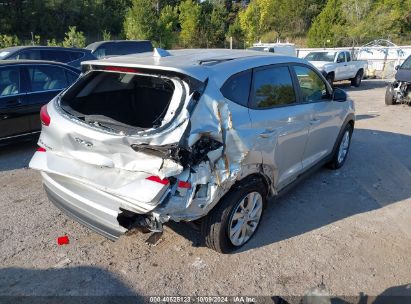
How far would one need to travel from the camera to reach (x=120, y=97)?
3836 millimetres

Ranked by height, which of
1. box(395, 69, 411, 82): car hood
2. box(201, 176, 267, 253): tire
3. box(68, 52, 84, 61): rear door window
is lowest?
box(395, 69, 411, 82): car hood

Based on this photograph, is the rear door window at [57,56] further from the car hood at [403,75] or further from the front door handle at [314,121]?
the car hood at [403,75]

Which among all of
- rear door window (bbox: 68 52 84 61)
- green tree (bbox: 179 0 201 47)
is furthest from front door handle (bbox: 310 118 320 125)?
green tree (bbox: 179 0 201 47)

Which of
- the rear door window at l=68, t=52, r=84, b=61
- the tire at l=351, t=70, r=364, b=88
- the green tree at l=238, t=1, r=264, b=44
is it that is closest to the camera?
the rear door window at l=68, t=52, r=84, b=61

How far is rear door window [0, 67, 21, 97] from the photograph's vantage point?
5870 mm

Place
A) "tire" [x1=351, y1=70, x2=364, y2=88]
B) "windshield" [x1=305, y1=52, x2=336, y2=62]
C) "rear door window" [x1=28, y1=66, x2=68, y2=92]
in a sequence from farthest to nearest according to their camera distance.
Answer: "tire" [x1=351, y1=70, x2=364, y2=88], "windshield" [x1=305, y1=52, x2=336, y2=62], "rear door window" [x1=28, y1=66, x2=68, y2=92]

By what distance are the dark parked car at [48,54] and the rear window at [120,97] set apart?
727 centimetres

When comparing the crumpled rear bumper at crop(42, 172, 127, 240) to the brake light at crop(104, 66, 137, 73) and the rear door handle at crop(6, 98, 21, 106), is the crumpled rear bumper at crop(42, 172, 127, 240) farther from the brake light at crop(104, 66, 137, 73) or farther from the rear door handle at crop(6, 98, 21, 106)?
the rear door handle at crop(6, 98, 21, 106)

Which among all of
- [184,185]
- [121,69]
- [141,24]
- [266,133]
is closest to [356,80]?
[266,133]

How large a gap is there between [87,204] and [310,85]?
2991 millimetres

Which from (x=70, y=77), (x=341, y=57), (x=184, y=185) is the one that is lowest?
(x=341, y=57)

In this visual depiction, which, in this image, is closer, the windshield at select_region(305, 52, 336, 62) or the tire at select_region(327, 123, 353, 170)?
the tire at select_region(327, 123, 353, 170)

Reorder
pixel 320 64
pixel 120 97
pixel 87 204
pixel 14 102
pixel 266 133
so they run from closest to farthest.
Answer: pixel 87 204, pixel 266 133, pixel 120 97, pixel 14 102, pixel 320 64

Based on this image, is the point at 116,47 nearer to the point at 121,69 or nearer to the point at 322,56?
the point at 322,56
